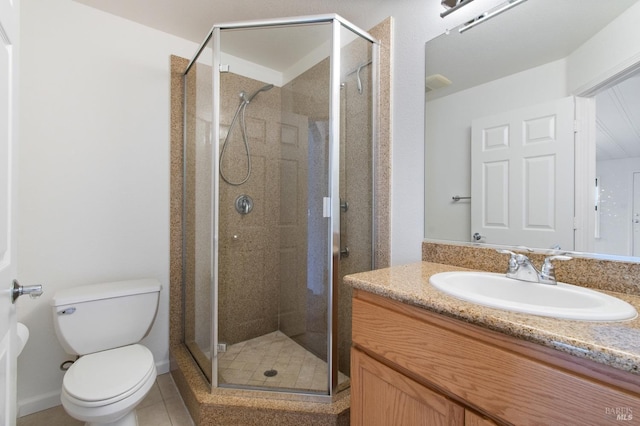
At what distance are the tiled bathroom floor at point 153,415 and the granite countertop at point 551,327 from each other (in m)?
1.43


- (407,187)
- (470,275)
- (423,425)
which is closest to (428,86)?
(407,187)

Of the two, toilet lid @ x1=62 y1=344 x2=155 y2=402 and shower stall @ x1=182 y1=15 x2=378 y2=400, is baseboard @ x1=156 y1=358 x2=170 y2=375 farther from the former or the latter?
toilet lid @ x1=62 y1=344 x2=155 y2=402

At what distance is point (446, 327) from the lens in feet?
2.55

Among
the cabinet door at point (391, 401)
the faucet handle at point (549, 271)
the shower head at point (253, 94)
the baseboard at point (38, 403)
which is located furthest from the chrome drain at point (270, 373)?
the shower head at point (253, 94)

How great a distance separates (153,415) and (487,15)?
2.60 m

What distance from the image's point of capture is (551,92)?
106cm

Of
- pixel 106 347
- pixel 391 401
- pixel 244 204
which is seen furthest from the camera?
pixel 244 204

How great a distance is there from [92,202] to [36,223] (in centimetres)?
28

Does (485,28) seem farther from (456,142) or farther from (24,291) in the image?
(24,291)

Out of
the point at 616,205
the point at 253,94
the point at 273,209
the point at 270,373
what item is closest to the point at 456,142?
the point at 616,205

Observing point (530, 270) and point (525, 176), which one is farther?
point (525, 176)

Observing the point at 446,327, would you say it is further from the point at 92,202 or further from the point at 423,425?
the point at 92,202

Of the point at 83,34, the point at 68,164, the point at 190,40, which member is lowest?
Answer: the point at 68,164

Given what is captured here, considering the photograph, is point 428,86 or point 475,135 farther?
point 428,86
